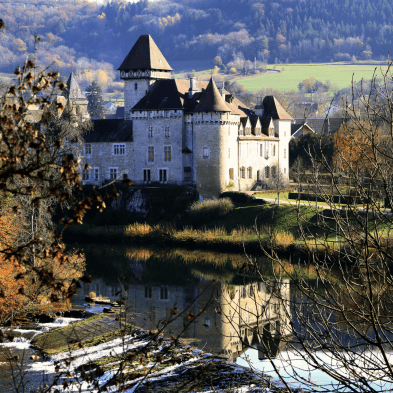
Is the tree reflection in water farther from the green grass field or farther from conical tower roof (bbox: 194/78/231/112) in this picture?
the green grass field

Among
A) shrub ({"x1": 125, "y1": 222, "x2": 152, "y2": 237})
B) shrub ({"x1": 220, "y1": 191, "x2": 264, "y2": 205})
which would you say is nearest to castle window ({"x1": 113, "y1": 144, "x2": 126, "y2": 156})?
shrub ({"x1": 220, "y1": 191, "x2": 264, "y2": 205})

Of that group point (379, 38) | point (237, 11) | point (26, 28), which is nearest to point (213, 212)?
point (379, 38)

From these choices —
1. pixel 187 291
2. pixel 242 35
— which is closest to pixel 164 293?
pixel 187 291

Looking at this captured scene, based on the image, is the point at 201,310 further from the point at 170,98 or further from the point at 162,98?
the point at 162,98

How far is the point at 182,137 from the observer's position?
1679 inches

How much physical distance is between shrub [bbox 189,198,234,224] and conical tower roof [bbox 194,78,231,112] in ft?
21.6

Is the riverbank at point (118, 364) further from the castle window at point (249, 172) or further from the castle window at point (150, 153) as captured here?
the castle window at point (249, 172)

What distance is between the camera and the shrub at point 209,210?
3677cm

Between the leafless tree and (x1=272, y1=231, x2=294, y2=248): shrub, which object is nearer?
the leafless tree

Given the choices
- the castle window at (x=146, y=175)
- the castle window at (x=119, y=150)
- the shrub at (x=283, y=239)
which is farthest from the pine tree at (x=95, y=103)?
the shrub at (x=283, y=239)

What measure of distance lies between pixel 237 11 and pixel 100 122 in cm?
14166

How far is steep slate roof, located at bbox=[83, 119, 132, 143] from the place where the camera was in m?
44.8

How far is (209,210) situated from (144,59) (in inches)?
576

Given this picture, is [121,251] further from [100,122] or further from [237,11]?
[237,11]
